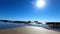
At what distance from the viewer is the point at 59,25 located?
36.0 metres

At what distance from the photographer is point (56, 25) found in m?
36.3

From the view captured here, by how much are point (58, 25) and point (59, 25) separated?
46 centimetres

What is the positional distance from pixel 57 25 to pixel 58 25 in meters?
0.47

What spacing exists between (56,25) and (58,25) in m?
0.94

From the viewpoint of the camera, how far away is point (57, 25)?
36219 mm

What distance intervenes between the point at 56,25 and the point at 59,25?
4.57 feet

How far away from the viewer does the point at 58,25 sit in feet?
119

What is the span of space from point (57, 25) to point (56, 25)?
468mm
